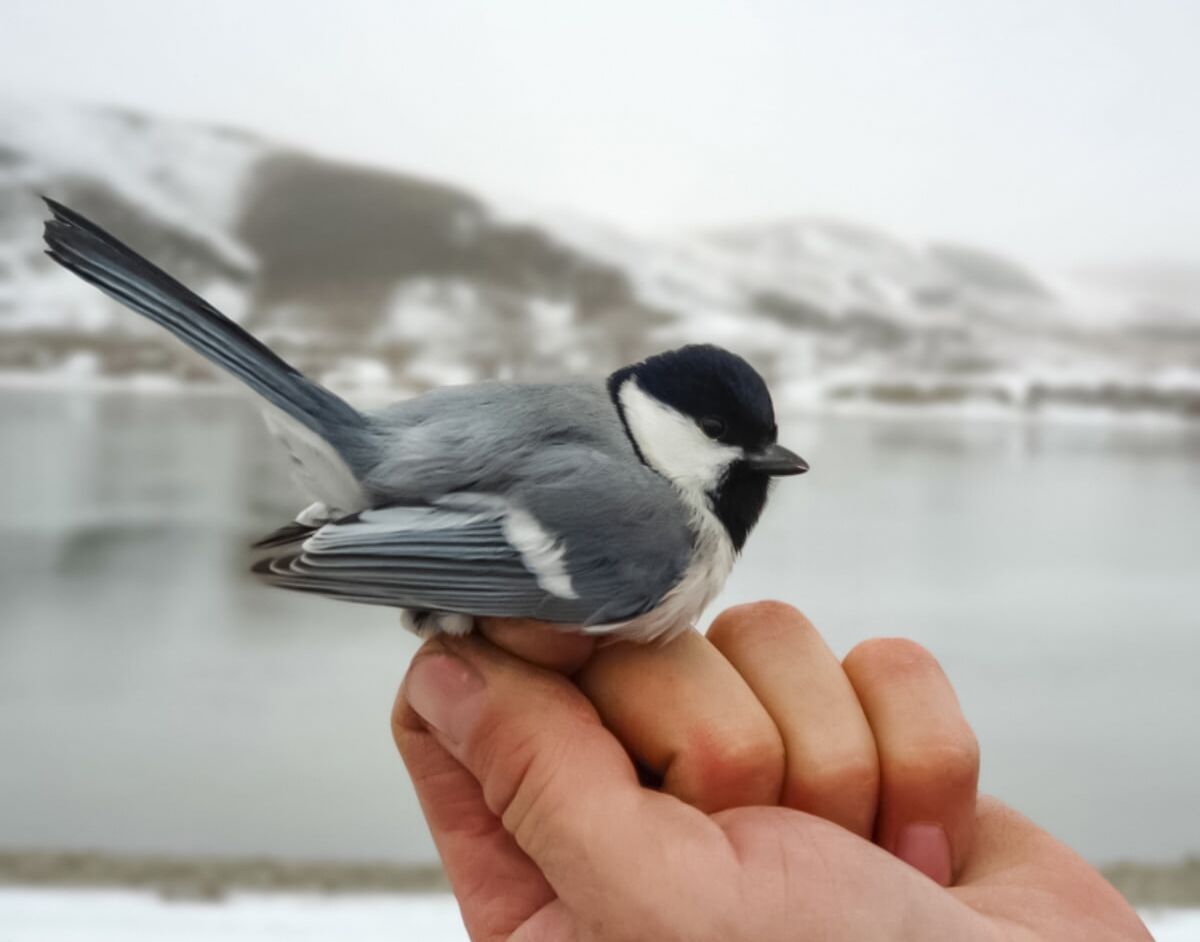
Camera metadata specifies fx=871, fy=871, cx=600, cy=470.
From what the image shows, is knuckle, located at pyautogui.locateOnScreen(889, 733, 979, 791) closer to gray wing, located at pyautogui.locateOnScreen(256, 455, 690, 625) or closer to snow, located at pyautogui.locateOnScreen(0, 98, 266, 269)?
gray wing, located at pyautogui.locateOnScreen(256, 455, 690, 625)

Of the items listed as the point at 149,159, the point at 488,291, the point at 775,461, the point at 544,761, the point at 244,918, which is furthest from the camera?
the point at 488,291

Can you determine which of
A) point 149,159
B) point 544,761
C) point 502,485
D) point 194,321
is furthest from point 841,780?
point 149,159

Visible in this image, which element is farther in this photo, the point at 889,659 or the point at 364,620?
the point at 364,620

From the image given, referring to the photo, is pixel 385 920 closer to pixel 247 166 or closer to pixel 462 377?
pixel 462 377

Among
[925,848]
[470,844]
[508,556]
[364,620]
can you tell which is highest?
[508,556]

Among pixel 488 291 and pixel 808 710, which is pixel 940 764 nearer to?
pixel 808 710

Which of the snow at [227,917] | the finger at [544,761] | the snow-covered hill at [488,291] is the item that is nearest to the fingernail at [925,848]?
the finger at [544,761]

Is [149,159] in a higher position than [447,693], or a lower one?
higher
